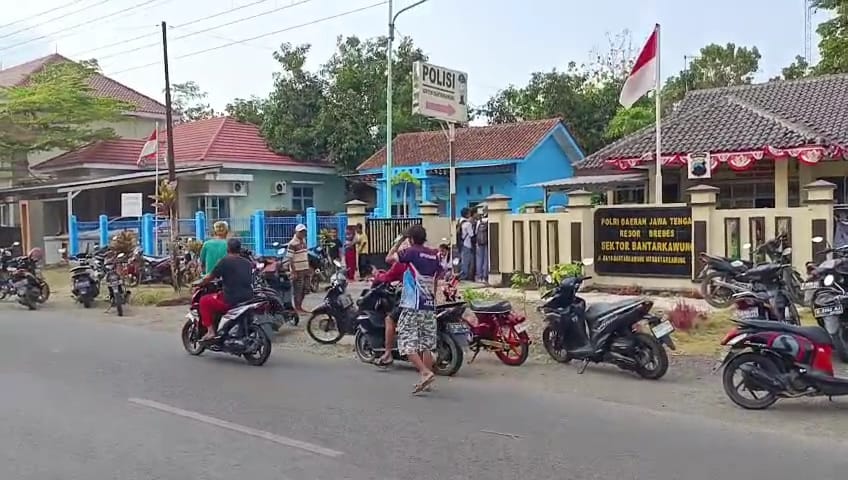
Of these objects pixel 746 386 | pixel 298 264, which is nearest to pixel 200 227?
pixel 298 264

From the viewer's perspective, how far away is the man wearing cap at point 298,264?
1437cm

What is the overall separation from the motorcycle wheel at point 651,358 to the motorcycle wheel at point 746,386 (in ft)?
3.91

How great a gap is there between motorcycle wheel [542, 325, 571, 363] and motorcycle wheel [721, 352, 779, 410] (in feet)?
7.59

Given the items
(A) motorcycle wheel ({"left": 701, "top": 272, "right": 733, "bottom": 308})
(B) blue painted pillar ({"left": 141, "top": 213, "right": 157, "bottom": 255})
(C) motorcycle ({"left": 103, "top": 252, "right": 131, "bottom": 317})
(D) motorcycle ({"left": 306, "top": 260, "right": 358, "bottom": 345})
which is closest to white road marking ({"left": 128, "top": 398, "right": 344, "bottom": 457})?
(D) motorcycle ({"left": 306, "top": 260, "right": 358, "bottom": 345})

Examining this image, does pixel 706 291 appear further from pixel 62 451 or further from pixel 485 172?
pixel 485 172

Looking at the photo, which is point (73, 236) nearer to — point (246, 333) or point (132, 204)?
point (132, 204)

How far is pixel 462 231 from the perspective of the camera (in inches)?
732

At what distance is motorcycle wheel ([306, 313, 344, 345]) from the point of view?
11.9 metres

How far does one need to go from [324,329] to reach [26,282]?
824 centimetres

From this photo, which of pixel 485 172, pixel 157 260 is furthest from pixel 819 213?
pixel 485 172

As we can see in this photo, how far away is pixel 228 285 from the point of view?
33.8 feet

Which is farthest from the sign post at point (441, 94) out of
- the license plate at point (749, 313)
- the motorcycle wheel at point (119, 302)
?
the license plate at point (749, 313)

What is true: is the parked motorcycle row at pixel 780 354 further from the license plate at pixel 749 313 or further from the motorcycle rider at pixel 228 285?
the motorcycle rider at pixel 228 285

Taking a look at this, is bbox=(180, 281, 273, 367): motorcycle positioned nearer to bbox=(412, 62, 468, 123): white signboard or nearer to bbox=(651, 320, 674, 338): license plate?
bbox=(651, 320, 674, 338): license plate
